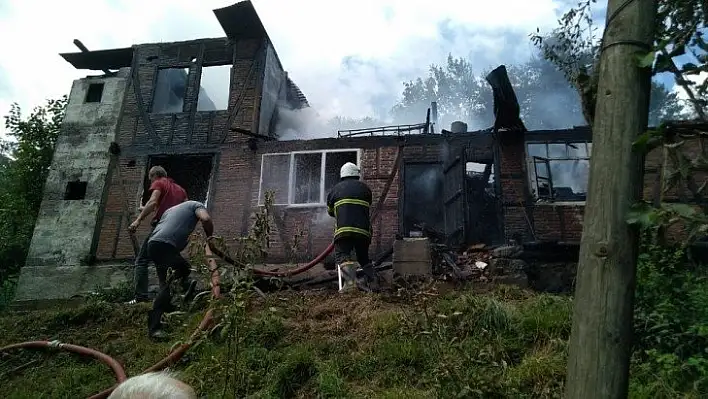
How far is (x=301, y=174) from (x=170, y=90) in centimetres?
533

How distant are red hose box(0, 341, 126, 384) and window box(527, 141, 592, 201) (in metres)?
9.47

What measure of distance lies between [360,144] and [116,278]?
684 cm

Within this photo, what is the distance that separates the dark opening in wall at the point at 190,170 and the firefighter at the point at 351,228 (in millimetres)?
7345

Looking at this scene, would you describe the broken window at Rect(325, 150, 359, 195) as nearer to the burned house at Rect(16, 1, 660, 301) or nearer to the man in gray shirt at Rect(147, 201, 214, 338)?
the burned house at Rect(16, 1, 660, 301)

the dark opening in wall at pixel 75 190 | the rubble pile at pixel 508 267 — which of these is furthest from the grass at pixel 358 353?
the dark opening in wall at pixel 75 190

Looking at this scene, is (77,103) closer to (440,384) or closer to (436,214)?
(436,214)

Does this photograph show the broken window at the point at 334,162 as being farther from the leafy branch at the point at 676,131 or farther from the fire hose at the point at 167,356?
the leafy branch at the point at 676,131

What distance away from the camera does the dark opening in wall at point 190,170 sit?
13345mm

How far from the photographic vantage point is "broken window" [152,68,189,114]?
14.3 metres

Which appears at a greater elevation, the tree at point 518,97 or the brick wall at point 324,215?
the tree at point 518,97

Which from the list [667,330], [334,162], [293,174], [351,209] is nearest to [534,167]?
[334,162]

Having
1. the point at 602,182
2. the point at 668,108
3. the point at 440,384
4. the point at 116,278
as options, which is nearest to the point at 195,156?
the point at 116,278

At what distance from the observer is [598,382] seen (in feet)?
5.16

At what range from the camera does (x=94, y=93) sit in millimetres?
14844
